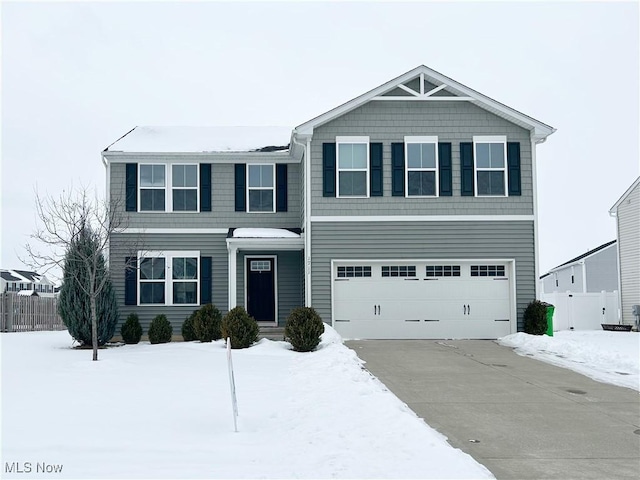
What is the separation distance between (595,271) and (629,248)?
249 inches

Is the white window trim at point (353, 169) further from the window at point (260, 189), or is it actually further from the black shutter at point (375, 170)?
the window at point (260, 189)

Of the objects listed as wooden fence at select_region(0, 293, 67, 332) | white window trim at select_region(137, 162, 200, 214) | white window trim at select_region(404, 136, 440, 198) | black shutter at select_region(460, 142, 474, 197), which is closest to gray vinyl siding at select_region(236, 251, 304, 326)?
white window trim at select_region(137, 162, 200, 214)

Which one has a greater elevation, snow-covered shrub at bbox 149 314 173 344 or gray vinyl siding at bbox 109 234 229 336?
gray vinyl siding at bbox 109 234 229 336

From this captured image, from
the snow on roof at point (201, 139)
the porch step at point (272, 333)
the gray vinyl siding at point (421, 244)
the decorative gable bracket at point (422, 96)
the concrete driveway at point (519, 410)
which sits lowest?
the concrete driveway at point (519, 410)

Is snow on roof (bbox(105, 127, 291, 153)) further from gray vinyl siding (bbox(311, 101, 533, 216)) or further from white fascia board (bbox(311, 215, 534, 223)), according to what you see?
white fascia board (bbox(311, 215, 534, 223))

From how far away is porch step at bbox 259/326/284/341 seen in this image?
750 inches

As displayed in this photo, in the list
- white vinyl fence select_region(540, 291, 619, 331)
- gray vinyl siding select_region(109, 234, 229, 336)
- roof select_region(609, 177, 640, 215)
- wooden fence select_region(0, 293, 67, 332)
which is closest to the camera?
gray vinyl siding select_region(109, 234, 229, 336)

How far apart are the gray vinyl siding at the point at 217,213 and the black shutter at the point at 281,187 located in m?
0.13

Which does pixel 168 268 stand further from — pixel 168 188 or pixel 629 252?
pixel 629 252

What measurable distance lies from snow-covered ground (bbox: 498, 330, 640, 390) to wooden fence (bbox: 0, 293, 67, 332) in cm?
1430

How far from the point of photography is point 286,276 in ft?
69.4

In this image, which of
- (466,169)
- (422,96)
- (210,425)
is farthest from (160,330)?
(210,425)

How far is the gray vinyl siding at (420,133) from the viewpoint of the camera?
19.2 m

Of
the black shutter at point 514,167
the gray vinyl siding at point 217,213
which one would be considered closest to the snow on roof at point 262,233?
the gray vinyl siding at point 217,213
